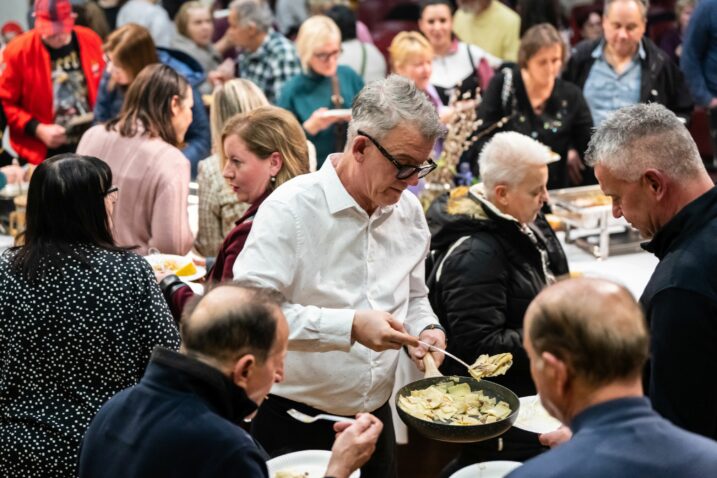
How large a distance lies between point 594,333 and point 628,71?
172 inches

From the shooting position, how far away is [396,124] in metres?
2.50

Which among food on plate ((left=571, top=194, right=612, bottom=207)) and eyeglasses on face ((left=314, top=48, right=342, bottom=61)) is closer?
food on plate ((left=571, top=194, right=612, bottom=207))

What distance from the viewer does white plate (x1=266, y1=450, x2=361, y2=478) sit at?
245 cm

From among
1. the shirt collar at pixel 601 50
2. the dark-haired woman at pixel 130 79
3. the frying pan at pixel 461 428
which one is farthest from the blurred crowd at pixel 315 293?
the shirt collar at pixel 601 50

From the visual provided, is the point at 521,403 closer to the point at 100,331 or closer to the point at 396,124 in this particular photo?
the point at 396,124

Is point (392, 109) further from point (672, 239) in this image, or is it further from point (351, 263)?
point (672, 239)

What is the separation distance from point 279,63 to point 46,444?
4017mm

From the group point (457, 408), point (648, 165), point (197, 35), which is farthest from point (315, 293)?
point (197, 35)

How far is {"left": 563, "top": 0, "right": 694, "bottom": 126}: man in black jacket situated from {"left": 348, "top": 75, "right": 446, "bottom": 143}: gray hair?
334 cm

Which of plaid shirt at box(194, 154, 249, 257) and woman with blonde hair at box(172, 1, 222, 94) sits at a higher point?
woman with blonde hair at box(172, 1, 222, 94)

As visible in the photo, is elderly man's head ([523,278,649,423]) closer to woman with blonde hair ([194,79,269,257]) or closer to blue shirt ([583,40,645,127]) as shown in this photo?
woman with blonde hair ([194,79,269,257])

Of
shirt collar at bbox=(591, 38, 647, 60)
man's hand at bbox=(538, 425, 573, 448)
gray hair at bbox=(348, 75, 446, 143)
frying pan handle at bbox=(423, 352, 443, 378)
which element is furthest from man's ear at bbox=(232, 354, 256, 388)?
shirt collar at bbox=(591, 38, 647, 60)

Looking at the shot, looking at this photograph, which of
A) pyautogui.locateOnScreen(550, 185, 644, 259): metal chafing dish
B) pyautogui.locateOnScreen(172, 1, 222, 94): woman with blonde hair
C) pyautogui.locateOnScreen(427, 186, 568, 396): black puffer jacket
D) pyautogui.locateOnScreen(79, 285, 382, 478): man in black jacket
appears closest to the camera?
pyautogui.locateOnScreen(79, 285, 382, 478): man in black jacket

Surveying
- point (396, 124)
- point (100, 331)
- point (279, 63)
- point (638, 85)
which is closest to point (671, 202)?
point (396, 124)
